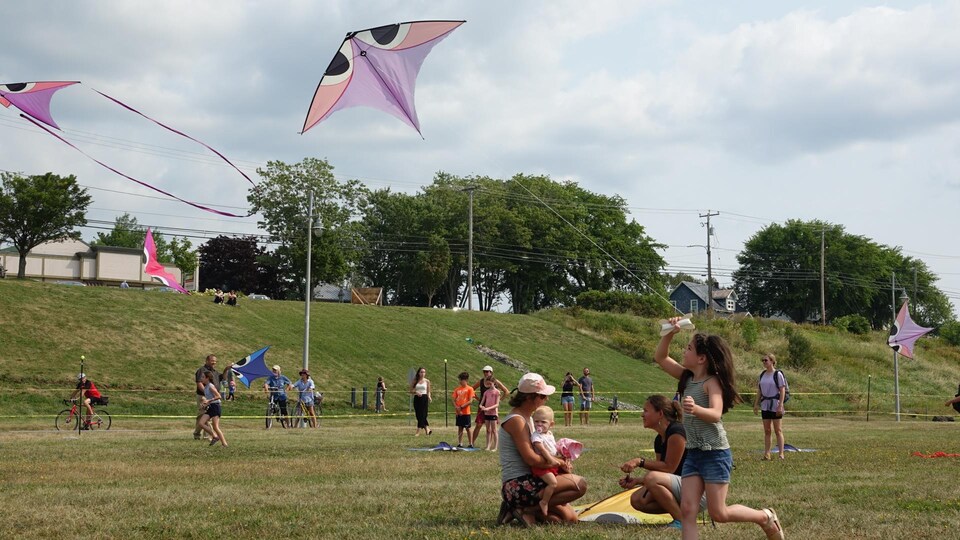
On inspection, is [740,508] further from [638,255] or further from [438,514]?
[638,255]

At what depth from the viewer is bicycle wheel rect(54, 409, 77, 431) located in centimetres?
2667

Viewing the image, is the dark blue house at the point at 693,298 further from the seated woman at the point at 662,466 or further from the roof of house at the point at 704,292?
the seated woman at the point at 662,466

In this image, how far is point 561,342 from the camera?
59.3 metres

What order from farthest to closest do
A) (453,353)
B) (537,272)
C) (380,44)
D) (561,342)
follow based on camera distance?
(537,272) → (561,342) → (453,353) → (380,44)

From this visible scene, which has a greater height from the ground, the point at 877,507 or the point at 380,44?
the point at 380,44

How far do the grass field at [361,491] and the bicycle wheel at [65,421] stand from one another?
7978mm

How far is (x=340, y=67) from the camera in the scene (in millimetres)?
13727

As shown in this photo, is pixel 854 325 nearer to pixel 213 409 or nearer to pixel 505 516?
pixel 213 409

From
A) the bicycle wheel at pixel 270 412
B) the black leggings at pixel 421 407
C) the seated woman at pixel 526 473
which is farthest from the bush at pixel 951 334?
the seated woman at pixel 526 473

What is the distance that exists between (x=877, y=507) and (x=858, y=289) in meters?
102

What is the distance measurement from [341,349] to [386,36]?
33895 millimetres

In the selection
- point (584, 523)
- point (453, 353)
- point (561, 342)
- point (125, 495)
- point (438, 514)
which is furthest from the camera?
point (561, 342)

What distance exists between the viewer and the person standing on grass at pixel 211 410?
1802 centimetres

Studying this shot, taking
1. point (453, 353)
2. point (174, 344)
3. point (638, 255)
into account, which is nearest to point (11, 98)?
point (174, 344)
